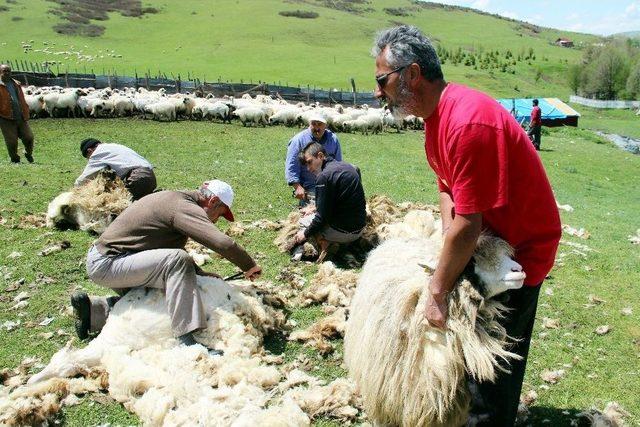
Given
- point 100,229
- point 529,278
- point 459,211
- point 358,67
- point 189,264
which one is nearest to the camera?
point 459,211

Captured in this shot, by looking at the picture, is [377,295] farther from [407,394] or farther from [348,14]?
[348,14]

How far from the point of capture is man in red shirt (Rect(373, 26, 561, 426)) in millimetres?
2457

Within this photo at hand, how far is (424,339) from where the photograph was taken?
2.97 metres

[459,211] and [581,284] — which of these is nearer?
[459,211]

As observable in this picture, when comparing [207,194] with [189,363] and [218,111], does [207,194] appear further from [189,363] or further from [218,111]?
[218,111]

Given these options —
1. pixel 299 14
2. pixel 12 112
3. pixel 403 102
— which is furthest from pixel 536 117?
pixel 299 14

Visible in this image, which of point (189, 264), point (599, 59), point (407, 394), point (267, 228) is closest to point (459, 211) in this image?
point (407, 394)

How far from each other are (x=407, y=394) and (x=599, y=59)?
217ft

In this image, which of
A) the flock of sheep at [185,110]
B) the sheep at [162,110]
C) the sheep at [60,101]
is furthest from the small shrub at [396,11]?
the sheep at [60,101]

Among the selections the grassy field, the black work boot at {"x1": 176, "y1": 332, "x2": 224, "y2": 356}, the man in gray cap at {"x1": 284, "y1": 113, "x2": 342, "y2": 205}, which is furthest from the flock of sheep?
the black work boot at {"x1": 176, "y1": 332, "x2": 224, "y2": 356}

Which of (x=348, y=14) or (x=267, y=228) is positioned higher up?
(x=348, y=14)

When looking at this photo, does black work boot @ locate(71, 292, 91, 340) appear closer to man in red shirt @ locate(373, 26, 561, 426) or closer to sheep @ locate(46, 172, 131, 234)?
sheep @ locate(46, 172, 131, 234)

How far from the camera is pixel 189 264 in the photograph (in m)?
4.48

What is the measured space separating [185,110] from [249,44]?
45315mm
